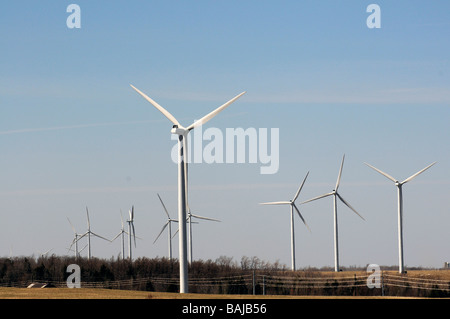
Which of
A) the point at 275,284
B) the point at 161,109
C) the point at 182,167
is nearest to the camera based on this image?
the point at 182,167

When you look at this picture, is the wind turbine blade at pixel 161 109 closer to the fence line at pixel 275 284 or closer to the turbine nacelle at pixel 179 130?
the turbine nacelle at pixel 179 130

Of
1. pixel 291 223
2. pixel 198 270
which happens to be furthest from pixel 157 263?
pixel 291 223

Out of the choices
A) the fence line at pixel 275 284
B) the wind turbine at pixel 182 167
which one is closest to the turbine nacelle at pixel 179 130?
the wind turbine at pixel 182 167

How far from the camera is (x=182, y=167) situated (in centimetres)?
5562

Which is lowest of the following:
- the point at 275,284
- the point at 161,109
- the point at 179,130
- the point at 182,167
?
the point at 275,284

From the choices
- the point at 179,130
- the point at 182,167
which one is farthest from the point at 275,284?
the point at 179,130

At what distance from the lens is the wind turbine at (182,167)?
5356cm

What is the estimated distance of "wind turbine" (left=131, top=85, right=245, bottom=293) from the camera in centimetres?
5356

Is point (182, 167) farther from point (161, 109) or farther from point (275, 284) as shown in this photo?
point (275, 284)

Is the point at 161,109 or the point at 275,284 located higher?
the point at 161,109

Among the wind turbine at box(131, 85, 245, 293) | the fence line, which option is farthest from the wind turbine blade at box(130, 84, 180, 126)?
the fence line
